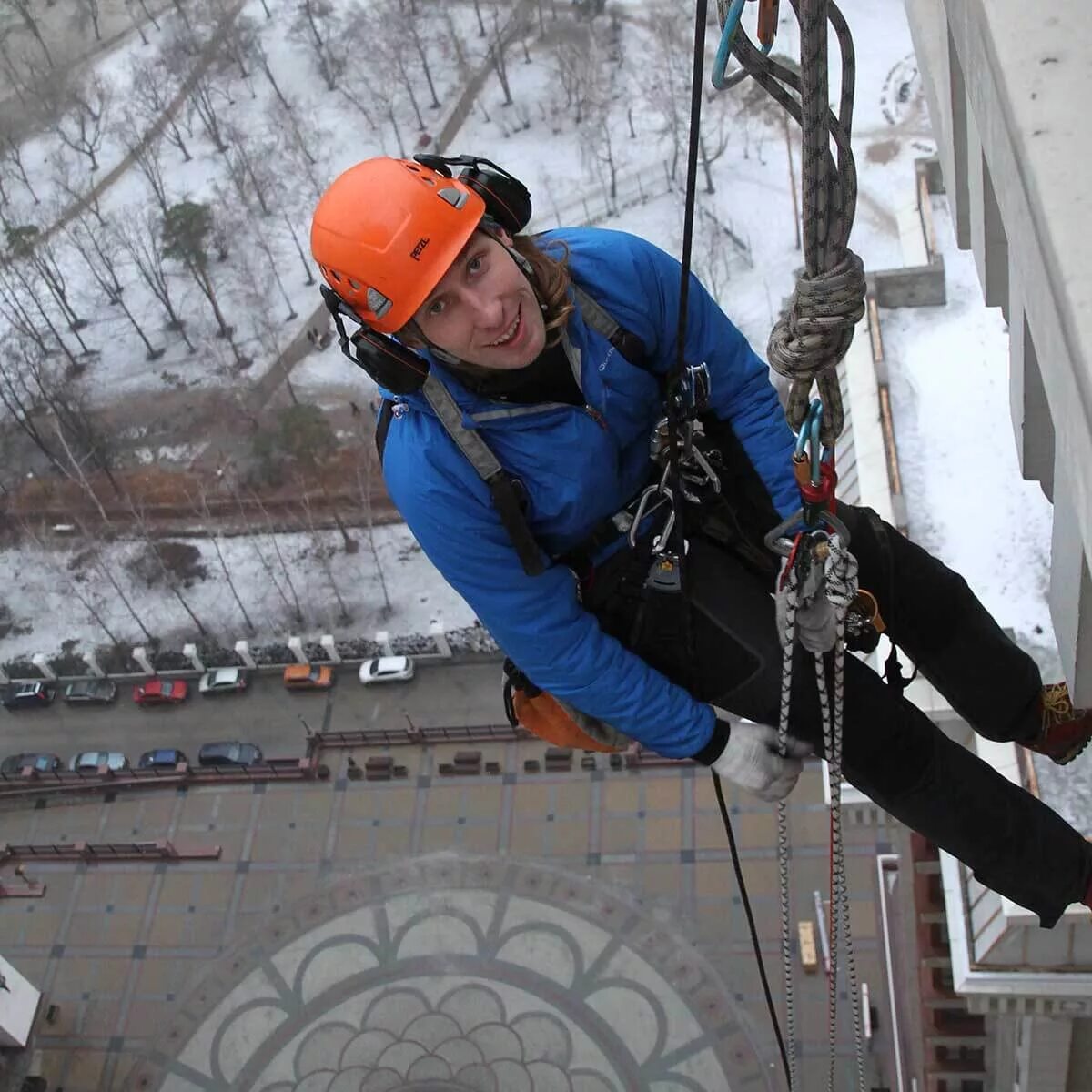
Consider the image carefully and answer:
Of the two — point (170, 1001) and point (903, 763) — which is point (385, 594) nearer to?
point (170, 1001)

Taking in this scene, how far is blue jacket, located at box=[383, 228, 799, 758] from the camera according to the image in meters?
6.02

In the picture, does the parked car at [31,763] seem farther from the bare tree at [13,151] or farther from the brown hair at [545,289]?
the brown hair at [545,289]

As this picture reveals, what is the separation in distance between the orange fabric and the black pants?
639 mm

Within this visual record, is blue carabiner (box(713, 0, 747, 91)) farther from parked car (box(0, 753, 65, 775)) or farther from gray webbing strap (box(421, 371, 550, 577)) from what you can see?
parked car (box(0, 753, 65, 775))

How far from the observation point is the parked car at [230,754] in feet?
78.4

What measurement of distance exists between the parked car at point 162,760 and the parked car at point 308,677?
7.91ft

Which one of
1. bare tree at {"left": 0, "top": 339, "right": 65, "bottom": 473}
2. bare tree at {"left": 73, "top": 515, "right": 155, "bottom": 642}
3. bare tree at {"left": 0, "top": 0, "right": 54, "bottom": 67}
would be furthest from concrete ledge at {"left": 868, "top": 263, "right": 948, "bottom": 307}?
bare tree at {"left": 0, "top": 0, "right": 54, "bottom": 67}

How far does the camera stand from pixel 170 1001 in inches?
829

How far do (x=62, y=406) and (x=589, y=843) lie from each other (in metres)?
17.2

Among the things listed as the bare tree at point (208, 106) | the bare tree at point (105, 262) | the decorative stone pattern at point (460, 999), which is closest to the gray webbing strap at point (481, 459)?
the decorative stone pattern at point (460, 999)

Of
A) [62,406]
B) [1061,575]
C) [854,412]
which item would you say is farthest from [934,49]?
[62,406]

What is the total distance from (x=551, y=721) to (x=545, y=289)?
2.54 m

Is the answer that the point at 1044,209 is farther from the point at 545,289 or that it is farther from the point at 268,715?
the point at 268,715

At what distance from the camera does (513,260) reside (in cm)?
570
